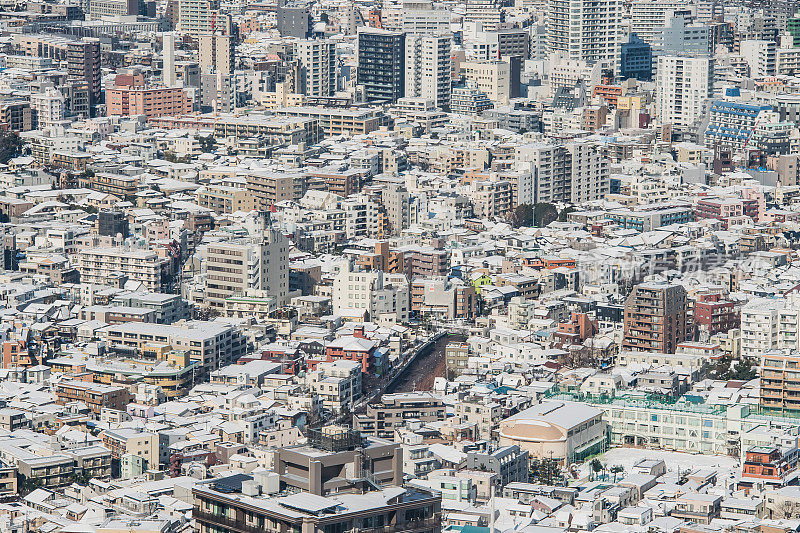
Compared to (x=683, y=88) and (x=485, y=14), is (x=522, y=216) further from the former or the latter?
(x=485, y=14)

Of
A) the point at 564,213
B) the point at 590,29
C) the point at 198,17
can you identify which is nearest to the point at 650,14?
the point at 590,29

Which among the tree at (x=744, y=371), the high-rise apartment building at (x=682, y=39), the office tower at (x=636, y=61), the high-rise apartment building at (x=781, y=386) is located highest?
the high-rise apartment building at (x=682, y=39)

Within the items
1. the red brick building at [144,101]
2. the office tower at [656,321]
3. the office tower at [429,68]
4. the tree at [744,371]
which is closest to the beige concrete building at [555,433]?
the tree at [744,371]

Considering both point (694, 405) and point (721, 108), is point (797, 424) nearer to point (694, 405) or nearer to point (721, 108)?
point (694, 405)

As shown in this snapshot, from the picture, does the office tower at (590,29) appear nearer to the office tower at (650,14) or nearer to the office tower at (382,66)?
the office tower at (650,14)

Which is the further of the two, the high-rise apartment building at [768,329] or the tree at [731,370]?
the high-rise apartment building at [768,329]

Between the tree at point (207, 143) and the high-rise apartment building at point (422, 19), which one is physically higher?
the high-rise apartment building at point (422, 19)

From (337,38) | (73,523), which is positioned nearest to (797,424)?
(73,523)
